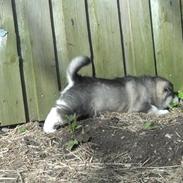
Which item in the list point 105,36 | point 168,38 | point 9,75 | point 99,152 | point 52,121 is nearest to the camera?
point 99,152

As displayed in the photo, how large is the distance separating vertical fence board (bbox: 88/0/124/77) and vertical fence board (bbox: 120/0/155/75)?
10 centimetres

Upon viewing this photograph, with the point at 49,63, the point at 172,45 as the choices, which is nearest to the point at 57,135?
the point at 49,63

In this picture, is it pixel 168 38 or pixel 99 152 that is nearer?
pixel 99 152

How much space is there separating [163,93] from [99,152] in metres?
1.59

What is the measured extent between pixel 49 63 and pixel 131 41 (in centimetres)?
93

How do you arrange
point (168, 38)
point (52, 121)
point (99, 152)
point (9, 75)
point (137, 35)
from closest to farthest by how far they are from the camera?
point (99, 152), point (52, 121), point (9, 75), point (137, 35), point (168, 38)

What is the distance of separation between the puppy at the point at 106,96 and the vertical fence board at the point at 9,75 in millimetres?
378

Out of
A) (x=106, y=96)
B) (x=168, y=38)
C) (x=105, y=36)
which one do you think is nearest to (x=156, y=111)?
(x=106, y=96)

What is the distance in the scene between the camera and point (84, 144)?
199 inches

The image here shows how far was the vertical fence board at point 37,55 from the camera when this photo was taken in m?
5.67

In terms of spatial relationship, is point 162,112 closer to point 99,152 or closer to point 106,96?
point 106,96

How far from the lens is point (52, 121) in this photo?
5.55m

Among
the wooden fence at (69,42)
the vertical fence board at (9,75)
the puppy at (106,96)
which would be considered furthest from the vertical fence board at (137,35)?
the vertical fence board at (9,75)

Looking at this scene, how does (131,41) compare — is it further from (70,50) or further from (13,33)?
(13,33)
